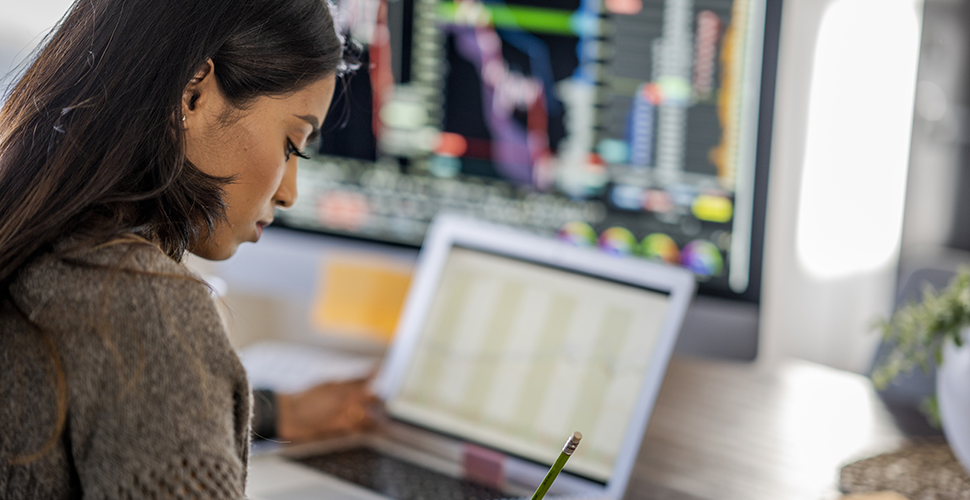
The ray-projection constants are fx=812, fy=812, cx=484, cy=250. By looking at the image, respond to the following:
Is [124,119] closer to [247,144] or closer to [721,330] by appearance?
[247,144]

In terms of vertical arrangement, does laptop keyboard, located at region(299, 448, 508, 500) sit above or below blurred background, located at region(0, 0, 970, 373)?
below

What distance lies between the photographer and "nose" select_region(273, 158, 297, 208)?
49 cm

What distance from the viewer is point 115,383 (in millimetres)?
315

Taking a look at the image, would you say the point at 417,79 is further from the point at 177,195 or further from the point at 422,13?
the point at 177,195

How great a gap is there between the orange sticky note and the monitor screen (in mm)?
47

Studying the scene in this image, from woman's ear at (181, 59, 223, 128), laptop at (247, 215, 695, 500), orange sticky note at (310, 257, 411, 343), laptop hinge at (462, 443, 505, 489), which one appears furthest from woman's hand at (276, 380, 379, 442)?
woman's ear at (181, 59, 223, 128)

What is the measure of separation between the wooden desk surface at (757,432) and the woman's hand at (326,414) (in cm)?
28

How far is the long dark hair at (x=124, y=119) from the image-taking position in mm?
372

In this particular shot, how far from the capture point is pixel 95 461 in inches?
12.5

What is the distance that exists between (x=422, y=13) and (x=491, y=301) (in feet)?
1.35

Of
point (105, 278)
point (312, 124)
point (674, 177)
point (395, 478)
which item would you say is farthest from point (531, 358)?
point (105, 278)

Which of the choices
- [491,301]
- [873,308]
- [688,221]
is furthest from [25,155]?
[873,308]

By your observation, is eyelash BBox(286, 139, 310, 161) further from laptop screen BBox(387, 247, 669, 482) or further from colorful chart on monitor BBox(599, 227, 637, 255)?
colorful chart on monitor BBox(599, 227, 637, 255)

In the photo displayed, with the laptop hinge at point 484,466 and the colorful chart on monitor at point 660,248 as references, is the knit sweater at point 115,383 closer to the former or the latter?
the laptop hinge at point 484,466
